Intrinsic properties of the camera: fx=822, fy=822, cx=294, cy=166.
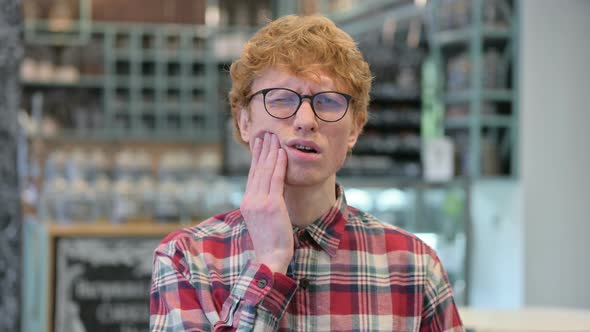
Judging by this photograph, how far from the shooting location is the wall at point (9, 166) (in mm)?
2381

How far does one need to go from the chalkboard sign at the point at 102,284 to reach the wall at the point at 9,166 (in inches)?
46.8

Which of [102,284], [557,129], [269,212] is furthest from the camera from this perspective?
[557,129]

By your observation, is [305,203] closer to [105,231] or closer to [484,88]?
[105,231]

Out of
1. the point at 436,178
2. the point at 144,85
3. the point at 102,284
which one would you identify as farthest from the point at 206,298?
the point at 144,85

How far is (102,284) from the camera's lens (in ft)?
11.9

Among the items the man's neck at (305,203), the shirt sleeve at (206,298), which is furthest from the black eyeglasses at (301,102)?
the shirt sleeve at (206,298)

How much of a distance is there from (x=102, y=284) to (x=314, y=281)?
2.58 metres

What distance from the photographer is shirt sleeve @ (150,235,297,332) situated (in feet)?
3.72

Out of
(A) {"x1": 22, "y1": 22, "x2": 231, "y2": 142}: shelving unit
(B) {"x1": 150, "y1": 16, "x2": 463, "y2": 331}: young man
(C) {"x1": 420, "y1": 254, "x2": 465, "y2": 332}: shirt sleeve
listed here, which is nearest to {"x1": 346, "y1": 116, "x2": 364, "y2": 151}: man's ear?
(B) {"x1": 150, "y1": 16, "x2": 463, "y2": 331}: young man

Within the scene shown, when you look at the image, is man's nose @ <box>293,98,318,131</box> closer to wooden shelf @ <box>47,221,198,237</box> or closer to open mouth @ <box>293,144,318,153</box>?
open mouth @ <box>293,144,318,153</box>

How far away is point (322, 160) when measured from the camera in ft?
4.05

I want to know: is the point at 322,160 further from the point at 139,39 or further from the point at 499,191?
the point at 139,39

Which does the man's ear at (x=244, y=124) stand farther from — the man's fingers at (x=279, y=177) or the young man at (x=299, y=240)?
the man's fingers at (x=279, y=177)

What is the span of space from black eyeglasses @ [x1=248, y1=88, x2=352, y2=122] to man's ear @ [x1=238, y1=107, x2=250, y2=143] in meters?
0.07
